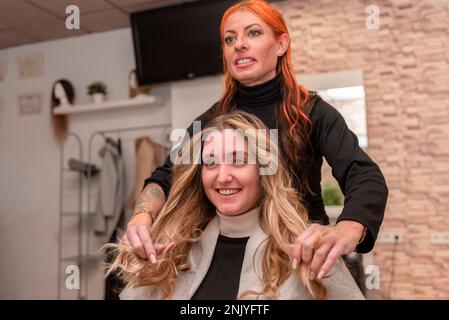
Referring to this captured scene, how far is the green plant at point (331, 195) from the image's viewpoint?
84 cm

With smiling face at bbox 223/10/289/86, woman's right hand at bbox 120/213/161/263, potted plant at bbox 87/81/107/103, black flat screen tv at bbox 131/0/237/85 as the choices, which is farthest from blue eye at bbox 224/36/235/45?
potted plant at bbox 87/81/107/103

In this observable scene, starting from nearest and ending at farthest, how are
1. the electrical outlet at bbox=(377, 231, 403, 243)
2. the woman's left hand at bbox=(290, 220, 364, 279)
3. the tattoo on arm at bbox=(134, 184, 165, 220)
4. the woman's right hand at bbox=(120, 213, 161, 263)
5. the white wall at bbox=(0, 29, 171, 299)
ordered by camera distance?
the woman's left hand at bbox=(290, 220, 364, 279), the woman's right hand at bbox=(120, 213, 161, 263), the tattoo on arm at bbox=(134, 184, 165, 220), the electrical outlet at bbox=(377, 231, 403, 243), the white wall at bbox=(0, 29, 171, 299)

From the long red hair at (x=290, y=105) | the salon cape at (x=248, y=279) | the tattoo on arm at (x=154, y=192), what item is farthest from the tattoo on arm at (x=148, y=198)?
the long red hair at (x=290, y=105)

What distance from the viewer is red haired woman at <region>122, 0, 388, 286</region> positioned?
74 centimetres

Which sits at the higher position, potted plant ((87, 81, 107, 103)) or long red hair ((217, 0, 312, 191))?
potted plant ((87, 81, 107, 103))

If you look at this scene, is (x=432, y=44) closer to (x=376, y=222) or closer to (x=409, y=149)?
(x=409, y=149)

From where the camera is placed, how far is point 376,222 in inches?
26.3

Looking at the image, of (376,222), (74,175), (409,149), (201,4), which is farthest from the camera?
(74,175)

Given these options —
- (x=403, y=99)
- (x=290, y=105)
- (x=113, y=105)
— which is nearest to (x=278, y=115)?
(x=290, y=105)

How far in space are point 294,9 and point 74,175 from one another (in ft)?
3.23

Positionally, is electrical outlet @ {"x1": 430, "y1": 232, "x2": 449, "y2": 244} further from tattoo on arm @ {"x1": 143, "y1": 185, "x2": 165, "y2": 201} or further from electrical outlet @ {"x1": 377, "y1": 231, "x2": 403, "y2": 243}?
tattoo on arm @ {"x1": 143, "y1": 185, "x2": 165, "y2": 201}

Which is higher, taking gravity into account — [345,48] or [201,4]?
[201,4]

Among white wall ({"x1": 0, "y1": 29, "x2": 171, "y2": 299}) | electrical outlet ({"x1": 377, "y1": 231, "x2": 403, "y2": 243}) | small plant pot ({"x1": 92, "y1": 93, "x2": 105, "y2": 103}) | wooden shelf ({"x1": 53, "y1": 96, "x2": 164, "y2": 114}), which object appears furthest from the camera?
small plant pot ({"x1": 92, "y1": 93, "x2": 105, "y2": 103})
